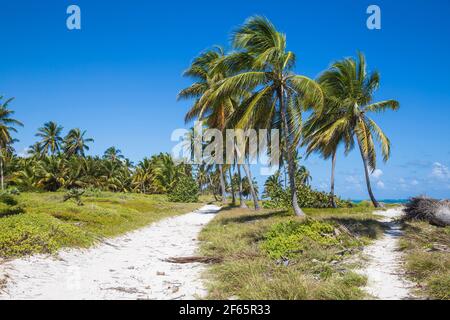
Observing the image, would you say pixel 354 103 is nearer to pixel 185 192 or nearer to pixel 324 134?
pixel 324 134

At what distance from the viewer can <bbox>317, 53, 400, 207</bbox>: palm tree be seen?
20.8 m

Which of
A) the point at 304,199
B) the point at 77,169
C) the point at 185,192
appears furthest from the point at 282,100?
the point at 77,169

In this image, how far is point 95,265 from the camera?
790 cm

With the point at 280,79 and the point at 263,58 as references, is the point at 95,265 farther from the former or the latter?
the point at 280,79

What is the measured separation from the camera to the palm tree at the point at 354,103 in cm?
2077

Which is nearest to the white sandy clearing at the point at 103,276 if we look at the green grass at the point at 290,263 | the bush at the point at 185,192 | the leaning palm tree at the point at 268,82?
the green grass at the point at 290,263

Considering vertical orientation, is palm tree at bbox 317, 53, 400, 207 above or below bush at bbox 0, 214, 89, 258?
above

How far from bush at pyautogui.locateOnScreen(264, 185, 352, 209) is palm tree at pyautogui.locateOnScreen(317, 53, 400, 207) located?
4.32 m

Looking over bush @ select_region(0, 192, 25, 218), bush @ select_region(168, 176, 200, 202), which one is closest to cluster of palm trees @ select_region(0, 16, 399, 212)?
bush @ select_region(0, 192, 25, 218)

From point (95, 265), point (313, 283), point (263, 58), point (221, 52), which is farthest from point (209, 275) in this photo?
point (221, 52)

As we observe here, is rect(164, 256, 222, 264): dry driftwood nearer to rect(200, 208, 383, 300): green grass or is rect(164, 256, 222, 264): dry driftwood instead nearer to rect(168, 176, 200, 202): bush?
rect(200, 208, 383, 300): green grass

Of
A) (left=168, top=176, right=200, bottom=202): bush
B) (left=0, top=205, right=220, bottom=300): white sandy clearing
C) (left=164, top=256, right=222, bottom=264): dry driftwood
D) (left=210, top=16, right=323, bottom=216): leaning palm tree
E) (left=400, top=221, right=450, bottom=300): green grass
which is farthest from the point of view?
(left=168, top=176, right=200, bottom=202): bush

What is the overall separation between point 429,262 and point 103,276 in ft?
21.5

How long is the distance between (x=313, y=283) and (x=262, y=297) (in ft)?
3.37
